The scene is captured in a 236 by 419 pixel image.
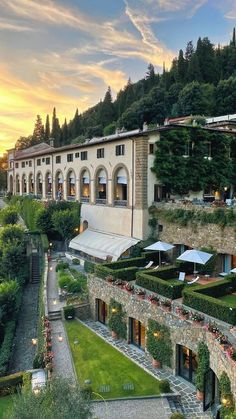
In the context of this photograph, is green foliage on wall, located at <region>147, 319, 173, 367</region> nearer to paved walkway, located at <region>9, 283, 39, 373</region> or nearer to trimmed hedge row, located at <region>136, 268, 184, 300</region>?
trimmed hedge row, located at <region>136, 268, 184, 300</region>

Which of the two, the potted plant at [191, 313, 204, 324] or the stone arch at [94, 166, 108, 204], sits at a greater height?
the stone arch at [94, 166, 108, 204]

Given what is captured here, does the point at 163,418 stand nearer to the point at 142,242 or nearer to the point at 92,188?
the point at 142,242

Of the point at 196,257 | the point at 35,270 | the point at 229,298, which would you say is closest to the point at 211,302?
the point at 229,298

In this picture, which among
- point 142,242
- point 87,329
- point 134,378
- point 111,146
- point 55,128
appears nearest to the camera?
point 134,378

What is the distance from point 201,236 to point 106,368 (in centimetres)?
1450

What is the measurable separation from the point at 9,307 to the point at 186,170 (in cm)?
2301

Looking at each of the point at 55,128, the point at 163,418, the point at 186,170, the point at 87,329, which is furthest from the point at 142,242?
the point at 55,128

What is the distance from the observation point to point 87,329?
85.7 feet

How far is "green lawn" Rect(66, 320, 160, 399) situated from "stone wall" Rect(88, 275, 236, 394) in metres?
2.17

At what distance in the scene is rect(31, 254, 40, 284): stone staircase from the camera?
43094 mm

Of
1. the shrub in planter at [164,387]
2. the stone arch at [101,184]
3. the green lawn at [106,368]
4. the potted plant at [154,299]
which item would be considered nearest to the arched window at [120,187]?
the stone arch at [101,184]

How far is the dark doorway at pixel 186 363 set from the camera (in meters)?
18.6

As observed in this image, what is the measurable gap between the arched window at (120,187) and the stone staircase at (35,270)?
45.9 feet

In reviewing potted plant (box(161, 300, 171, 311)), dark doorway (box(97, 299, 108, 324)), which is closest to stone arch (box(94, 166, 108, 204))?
dark doorway (box(97, 299, 108, 324))
